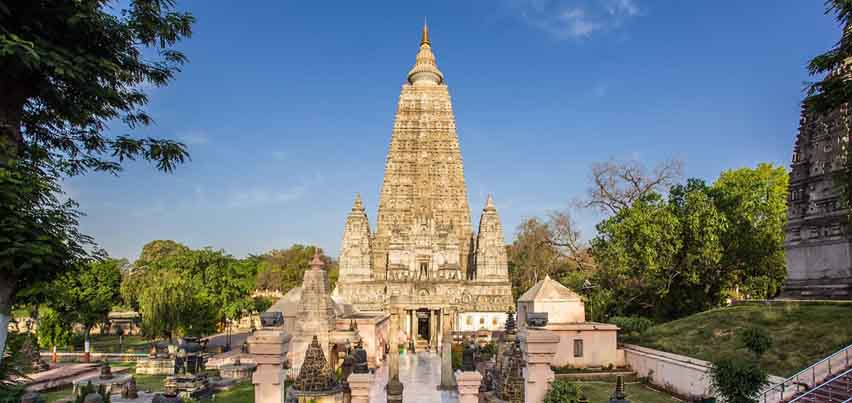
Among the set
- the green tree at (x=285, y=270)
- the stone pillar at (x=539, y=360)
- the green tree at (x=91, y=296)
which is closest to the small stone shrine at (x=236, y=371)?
the green tree at (x=91, y=296)

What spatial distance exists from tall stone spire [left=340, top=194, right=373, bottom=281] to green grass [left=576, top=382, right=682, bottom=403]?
1043 inches

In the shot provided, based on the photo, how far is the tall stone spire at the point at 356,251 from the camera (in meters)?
43.0

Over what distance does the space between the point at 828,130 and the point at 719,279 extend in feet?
37.0

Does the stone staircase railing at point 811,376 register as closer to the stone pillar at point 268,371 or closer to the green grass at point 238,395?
the stone pillar at point 268,371

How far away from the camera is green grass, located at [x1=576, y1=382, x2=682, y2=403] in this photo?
16.5 meters

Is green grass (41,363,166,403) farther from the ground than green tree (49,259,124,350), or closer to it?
closer to it

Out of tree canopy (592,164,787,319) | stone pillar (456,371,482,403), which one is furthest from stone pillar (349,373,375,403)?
tree canopy (592,164,787,319)

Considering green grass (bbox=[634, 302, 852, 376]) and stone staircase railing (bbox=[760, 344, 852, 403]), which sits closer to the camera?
stone staircase railing (bbox=[760, 344, 852, 403])

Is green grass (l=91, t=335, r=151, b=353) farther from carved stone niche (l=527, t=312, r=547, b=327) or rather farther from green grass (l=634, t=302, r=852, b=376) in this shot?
green grass (l=634, t=302, r=852, b=376)

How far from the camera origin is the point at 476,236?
48.8 metres

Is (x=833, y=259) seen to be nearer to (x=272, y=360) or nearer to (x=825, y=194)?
(x=825, y=194)

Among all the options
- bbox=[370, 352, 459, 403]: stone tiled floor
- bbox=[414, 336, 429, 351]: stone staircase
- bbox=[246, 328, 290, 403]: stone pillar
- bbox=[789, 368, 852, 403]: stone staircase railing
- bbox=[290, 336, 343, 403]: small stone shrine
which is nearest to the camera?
bbox=[246, 328, 290, 403]: stone pillar

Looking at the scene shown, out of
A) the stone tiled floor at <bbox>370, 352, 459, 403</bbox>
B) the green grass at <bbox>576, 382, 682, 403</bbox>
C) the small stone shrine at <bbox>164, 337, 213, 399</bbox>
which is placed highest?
the small stone shrine at <bbox>164, 337, 213, 399</bbox>

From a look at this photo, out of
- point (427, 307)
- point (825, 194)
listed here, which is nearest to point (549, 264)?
point (427, 307)
